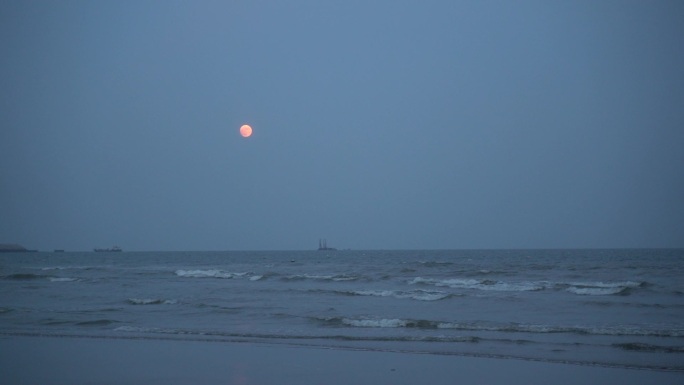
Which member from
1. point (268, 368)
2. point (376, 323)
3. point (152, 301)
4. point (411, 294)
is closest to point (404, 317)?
point (376, 323)

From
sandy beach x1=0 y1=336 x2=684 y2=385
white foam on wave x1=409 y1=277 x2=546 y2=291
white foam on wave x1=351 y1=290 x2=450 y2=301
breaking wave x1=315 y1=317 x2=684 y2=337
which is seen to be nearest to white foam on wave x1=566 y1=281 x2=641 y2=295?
white foam on wave x1=409 y1=277 x2=546 y2=291

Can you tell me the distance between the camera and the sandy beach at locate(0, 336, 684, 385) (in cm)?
837

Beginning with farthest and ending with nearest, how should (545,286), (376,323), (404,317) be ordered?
(545,286) < (404,317) < (376,323)

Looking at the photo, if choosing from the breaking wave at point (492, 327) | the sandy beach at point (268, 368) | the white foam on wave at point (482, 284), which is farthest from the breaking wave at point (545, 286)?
the sandy beach at point (268, 368)

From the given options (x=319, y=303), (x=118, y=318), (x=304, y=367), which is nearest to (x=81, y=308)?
(x=118, y=318)

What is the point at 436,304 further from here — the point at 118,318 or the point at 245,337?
the point at 118,318

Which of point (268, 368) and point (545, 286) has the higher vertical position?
point (545, 286)

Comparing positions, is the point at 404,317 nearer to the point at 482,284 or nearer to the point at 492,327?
the point at 492,327

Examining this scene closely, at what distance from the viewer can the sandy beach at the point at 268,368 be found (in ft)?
27.5

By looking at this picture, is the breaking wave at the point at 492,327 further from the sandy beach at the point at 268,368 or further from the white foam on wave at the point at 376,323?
the sandy beach at the point at 268,368

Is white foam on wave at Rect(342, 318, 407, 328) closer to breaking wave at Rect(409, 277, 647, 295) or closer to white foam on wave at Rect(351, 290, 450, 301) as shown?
white foam on wave at Rect(351, 290, 450, 301)

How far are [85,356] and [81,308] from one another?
10.1 metres

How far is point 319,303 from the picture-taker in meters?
20.4

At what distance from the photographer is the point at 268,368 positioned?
911 centimetres
